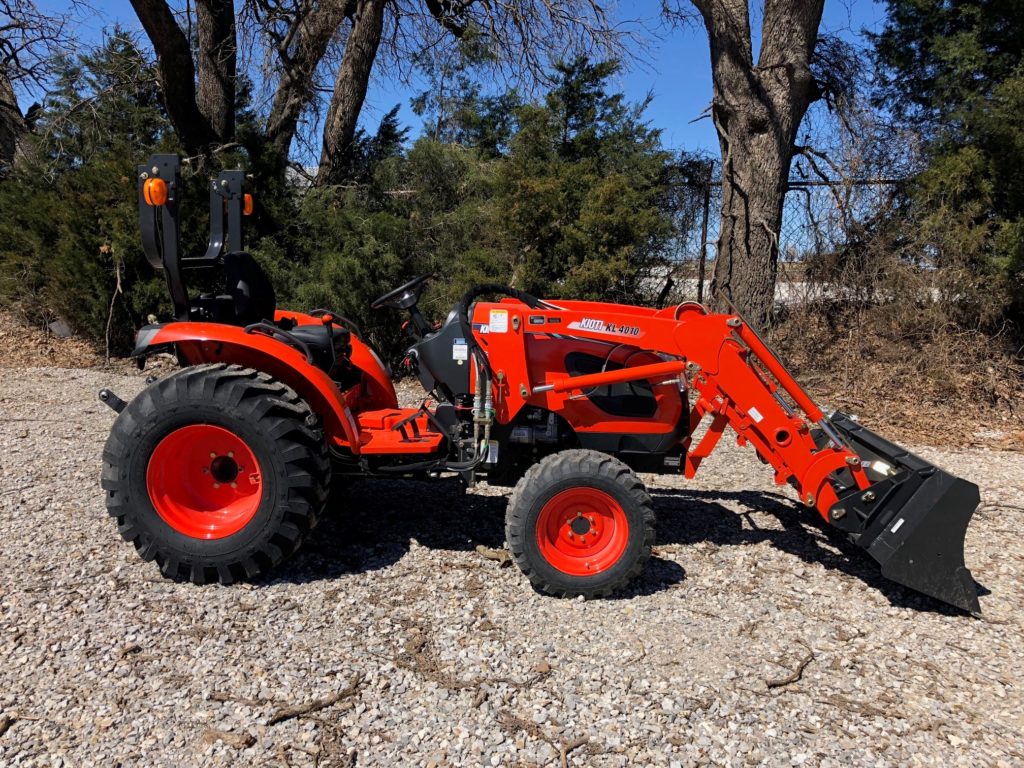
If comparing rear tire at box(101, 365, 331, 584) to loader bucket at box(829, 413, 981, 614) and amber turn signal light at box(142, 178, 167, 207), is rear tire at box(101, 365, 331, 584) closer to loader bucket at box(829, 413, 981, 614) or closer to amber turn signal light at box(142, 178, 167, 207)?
amber turn signal light at box(142, 178, 167, 207)

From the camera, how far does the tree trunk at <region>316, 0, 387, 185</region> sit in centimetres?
1012

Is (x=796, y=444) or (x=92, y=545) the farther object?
(x=92, y=545)

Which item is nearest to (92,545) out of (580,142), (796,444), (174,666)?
(174,666)

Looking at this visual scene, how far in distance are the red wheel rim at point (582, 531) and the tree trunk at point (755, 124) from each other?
5.14 meters

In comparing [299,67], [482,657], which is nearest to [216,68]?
[299,67]

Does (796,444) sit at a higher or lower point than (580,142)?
lower

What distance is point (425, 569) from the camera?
144 inches

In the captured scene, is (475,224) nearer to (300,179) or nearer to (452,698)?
(300,179)

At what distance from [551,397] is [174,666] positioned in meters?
2.01

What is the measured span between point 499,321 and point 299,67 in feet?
26.8

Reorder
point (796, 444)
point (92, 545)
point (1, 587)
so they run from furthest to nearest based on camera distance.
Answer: point (92, 545)
point (796, 444)
point (1, 587)

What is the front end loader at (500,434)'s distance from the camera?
3.35 m

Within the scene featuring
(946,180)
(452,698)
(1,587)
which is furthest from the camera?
(946,180)

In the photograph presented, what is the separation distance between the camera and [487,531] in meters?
4.16
